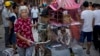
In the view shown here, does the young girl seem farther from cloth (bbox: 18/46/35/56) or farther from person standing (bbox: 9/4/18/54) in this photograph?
person standing (bbox: 9/4/18/54)

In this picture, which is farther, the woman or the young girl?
the young girl

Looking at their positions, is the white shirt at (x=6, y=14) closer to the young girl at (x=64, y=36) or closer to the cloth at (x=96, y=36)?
the cloth at (x=96, y=36)

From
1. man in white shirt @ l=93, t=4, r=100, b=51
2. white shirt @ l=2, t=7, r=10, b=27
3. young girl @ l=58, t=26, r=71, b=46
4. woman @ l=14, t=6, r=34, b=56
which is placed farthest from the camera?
man in white shirt @ l=93, t=4, r=100, b=51

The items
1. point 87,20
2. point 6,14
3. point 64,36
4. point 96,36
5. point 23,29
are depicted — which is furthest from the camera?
point 96,36

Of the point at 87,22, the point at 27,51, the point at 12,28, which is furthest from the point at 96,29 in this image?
the point at 27,51

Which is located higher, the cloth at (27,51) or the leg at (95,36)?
the cloth at (27,51)

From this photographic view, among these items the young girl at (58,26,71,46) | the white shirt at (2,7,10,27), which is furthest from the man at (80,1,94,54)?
the young girl at (58,26,71,46)

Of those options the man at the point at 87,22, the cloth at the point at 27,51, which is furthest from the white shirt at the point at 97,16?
the cloth at the point at 27,51

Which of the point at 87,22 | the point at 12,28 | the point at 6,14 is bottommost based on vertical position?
the point at 12,28

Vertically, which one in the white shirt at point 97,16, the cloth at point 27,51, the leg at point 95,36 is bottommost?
the leg at point 95,36

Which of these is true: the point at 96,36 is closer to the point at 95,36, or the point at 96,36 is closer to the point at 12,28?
the point at 95,36

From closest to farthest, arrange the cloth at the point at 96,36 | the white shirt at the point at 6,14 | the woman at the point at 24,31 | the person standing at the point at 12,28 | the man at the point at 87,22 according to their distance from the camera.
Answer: the woman at the point at 24,31, the man at the point at 87,22, the person standing at the point at 12,28, the white shirt at the point at 6,14, the cloth at the point at 96,36

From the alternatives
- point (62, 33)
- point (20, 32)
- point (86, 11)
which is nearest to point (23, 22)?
point (20, 32)

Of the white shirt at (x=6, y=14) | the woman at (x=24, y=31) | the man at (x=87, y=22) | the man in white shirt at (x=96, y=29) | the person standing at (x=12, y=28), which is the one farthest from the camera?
the man in white shirt at (x=96, y=29)
